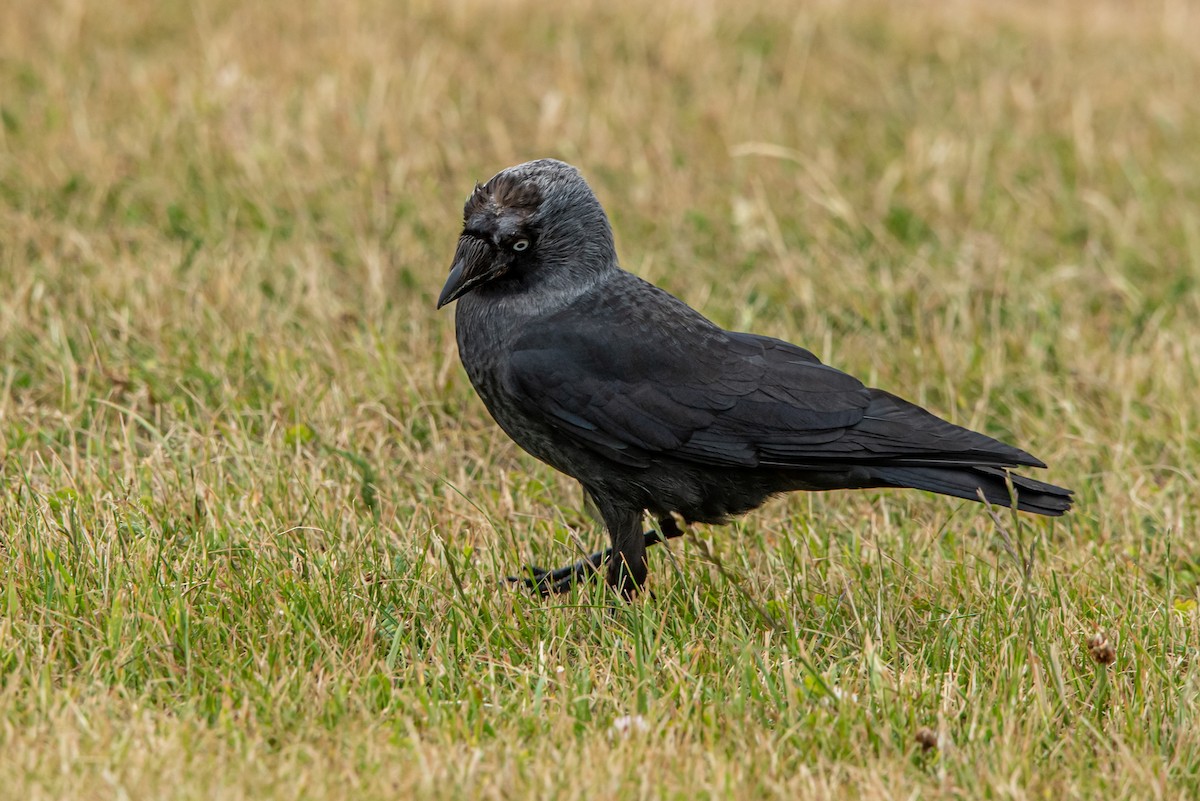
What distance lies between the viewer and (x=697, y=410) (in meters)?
3.85

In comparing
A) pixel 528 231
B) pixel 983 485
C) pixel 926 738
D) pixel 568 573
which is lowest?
pixel 926 738

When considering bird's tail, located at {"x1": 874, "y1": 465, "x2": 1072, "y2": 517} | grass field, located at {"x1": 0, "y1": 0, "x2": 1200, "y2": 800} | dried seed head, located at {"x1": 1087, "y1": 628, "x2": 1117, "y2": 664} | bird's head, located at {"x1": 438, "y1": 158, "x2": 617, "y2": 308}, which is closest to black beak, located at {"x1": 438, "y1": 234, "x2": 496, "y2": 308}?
bird's head, located at {"x1": 438, "y1": 158, "x2": 617, "y2": 308}

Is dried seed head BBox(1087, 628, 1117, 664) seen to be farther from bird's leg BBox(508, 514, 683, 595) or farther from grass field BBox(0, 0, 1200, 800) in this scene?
bird's leg BBox(508, 514, 683, 595)

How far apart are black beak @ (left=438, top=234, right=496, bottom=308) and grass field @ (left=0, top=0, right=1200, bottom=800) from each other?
0.73m

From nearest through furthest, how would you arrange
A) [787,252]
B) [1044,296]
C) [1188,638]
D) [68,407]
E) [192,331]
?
[1188,638]
[68,407]
[192,331]
[1044,296]
[787,252]

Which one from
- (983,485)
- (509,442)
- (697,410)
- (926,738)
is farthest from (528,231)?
(926,738)

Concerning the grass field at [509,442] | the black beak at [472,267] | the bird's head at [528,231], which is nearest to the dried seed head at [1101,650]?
the grass field at [509,442]

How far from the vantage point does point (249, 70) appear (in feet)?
25.5

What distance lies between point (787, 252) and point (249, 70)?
3190mm

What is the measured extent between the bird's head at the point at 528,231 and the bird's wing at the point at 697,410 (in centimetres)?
20

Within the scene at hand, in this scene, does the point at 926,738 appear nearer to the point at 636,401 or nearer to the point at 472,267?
the point at 636,401

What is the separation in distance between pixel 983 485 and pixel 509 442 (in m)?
1.78

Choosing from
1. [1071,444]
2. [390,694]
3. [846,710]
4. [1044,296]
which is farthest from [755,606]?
[1044,296]

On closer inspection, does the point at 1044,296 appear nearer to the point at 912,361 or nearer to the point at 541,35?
the point at 912,361
